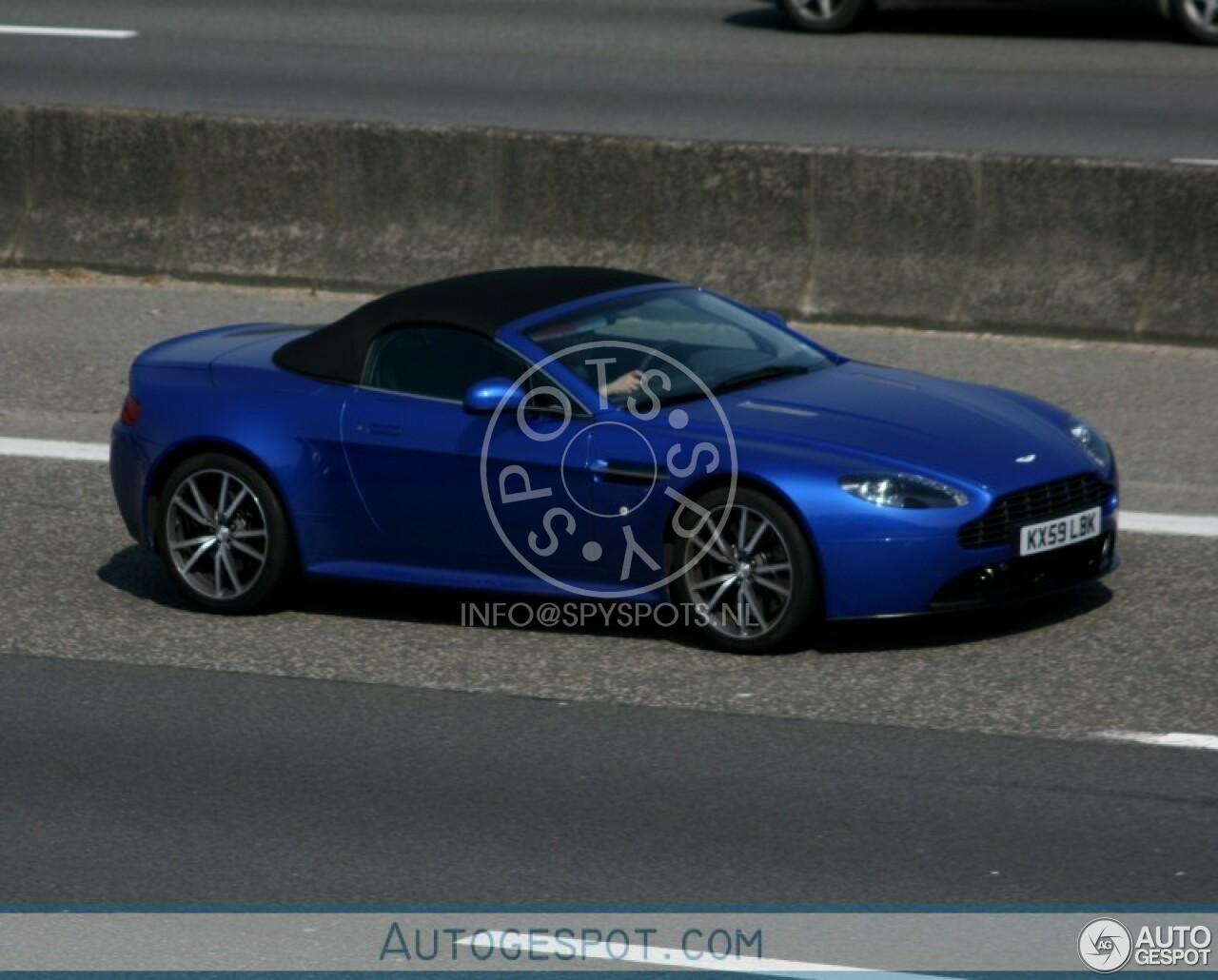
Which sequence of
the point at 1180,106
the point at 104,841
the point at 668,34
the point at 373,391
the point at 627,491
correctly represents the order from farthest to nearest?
the point at 668,34 → the point at 1180,106 → the point at 373,391 → the point at 627,491 → the point at 104,841

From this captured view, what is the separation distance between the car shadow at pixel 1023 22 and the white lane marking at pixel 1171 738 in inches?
548

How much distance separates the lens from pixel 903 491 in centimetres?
764

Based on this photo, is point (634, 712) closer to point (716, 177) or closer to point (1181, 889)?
point (1181, 889)

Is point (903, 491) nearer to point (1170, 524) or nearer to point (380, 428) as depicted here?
point (380, 428)

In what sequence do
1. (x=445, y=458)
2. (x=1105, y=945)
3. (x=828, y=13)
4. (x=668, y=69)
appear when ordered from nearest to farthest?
(x=1105, y=945), (x=445, y=458), (x=668, y=69), (x=828, y=13)

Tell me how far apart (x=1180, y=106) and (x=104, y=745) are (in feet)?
41.5

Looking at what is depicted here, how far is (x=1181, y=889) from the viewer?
18.6ft

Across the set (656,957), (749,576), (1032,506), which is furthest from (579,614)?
(656,957)

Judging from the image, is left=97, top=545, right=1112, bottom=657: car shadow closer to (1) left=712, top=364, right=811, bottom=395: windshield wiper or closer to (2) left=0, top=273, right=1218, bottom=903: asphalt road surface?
(2) left=0, top=273, right=1218, bottom=903: asphalt road surface

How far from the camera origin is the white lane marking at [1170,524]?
9.44m

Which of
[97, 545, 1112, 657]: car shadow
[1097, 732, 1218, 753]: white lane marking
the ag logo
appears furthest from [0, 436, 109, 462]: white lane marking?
the ag logo

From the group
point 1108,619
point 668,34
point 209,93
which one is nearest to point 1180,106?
point 668,34

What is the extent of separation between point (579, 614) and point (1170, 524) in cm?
285

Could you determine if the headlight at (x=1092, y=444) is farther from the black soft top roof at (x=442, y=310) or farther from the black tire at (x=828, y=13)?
the black tire at (x=828, y=13)
